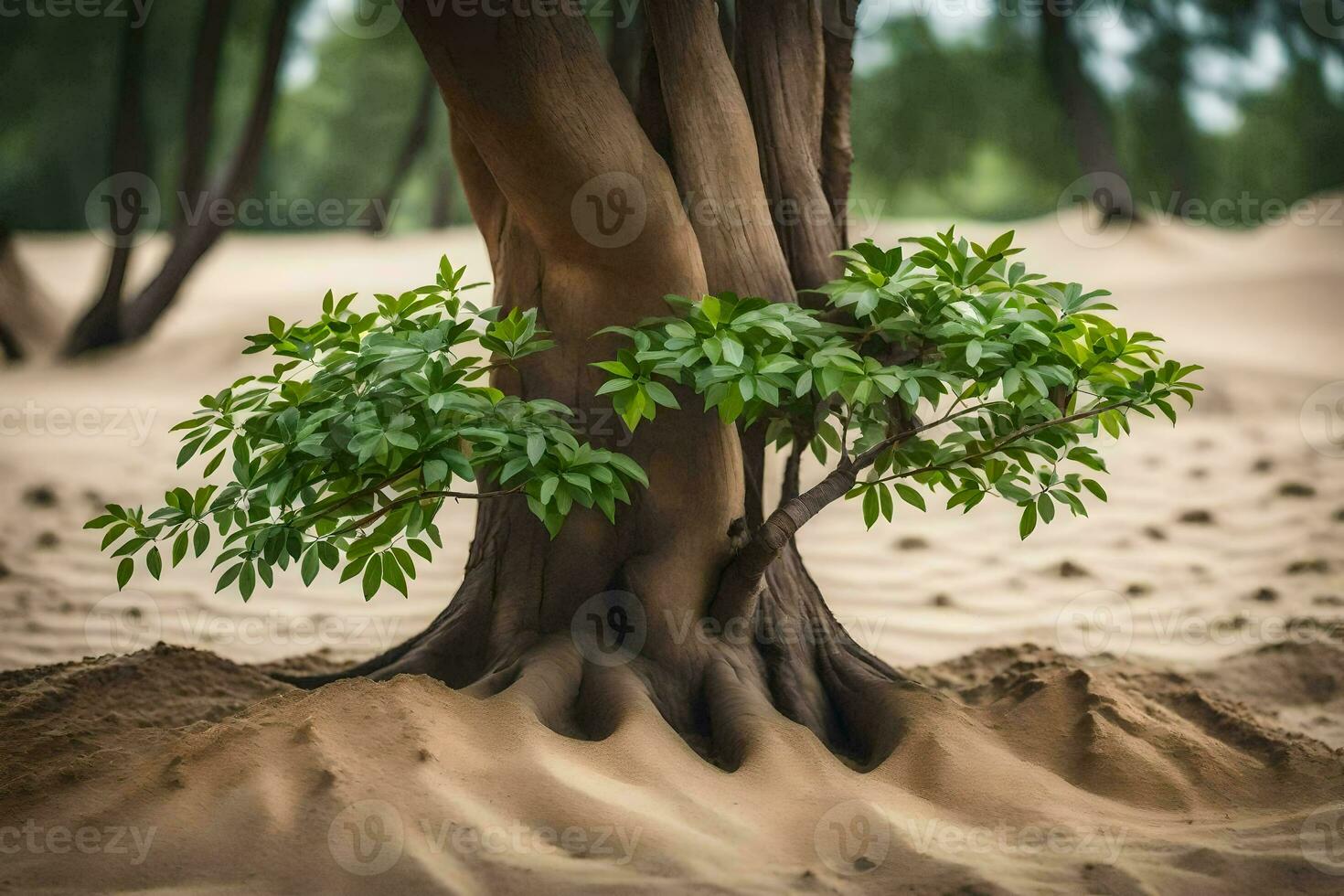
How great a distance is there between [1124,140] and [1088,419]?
14.6m

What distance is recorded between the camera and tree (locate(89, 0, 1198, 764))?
2.30 m

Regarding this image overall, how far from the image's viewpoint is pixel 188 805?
6.96 feet

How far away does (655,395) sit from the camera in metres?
2.30

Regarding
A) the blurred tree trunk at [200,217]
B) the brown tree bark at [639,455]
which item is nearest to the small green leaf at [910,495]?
the brown tree bark at [639,455]

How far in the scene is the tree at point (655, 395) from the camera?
7.55ft

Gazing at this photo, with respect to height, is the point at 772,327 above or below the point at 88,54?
below

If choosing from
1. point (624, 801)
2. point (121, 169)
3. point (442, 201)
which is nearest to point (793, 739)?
point (624, 801)

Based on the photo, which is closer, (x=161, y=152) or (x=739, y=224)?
(x=739, y=224)

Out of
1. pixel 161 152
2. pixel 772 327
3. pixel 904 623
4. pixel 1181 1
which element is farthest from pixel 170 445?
pixel 161 152

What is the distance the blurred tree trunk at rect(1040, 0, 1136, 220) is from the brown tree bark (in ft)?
27.8

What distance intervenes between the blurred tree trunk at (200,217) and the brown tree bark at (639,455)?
5.81 metres

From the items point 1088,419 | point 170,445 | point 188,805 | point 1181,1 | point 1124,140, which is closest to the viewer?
point 188,805

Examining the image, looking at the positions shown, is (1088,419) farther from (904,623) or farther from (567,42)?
(904,623)

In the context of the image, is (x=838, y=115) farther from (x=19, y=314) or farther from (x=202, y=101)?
(x=19, y=314)
